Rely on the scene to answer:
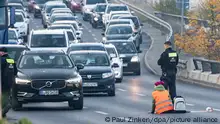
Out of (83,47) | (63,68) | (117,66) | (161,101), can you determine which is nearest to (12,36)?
(83,47)

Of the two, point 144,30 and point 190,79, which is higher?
point 190,79

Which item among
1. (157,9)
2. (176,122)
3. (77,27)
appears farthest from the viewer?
(157,9)

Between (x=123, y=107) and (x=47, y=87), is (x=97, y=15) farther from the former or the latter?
(x=47, y=87)

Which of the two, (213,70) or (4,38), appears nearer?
(4,38)

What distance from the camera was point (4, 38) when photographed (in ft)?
97.2

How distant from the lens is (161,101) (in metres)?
18.7

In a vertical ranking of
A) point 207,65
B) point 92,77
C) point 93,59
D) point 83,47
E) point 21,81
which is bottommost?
point 207,65

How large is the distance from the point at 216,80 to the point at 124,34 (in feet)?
52.5

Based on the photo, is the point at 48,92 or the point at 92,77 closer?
the point at 48,92

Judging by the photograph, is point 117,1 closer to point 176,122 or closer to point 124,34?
point 124,34

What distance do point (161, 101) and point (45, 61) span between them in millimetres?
4372

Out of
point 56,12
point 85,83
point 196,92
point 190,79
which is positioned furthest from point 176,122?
point 56,12

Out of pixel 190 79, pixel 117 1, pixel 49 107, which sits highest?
pixel 49 107

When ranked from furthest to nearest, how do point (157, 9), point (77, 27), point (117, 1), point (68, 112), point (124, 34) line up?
point (117, 1) < point (157, 9) < point (77, 27) < point (124, 34) < point (68, 112)
